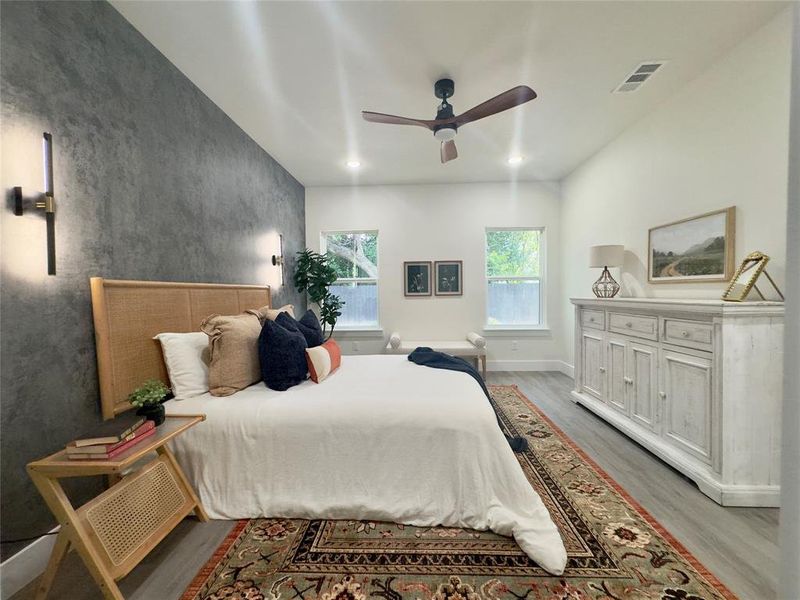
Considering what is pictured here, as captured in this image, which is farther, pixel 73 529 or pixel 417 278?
pixel 417 278

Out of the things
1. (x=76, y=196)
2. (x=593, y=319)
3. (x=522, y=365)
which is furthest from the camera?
(x=522, y=365)

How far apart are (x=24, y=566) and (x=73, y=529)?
1.55 ft

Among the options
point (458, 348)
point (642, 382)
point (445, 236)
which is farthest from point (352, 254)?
point (642, 382)

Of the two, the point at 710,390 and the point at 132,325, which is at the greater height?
the point at 132,325

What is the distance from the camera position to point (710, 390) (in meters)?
1.90

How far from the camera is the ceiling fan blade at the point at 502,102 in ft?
6.40

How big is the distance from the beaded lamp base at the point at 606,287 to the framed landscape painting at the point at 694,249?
388 millimetres

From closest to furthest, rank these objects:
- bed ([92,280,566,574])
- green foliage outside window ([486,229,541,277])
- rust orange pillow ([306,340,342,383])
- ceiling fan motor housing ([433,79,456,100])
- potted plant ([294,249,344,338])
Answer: bed ([92,280,566,574]), rust orange pillow ([306,340,342,383]), ceiling fan motor housing ([433,79,456,100]), potted plant ([294,249,344,338]), green foliage outside window ([486,229,541,277])

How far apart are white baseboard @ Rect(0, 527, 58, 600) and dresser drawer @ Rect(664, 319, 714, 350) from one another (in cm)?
361

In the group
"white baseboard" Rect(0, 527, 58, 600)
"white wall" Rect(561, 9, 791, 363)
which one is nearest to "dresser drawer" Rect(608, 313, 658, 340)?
"white wall" Rect(561, 9, 791, 363)

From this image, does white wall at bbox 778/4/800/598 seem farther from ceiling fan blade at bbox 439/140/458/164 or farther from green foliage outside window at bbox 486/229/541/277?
green foliage outside window at bbox 486/229/541/277

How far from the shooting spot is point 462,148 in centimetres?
355

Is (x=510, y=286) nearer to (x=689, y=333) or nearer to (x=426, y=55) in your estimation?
(x=689, y=333)

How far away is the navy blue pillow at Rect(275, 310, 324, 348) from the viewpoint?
90.5 inches
